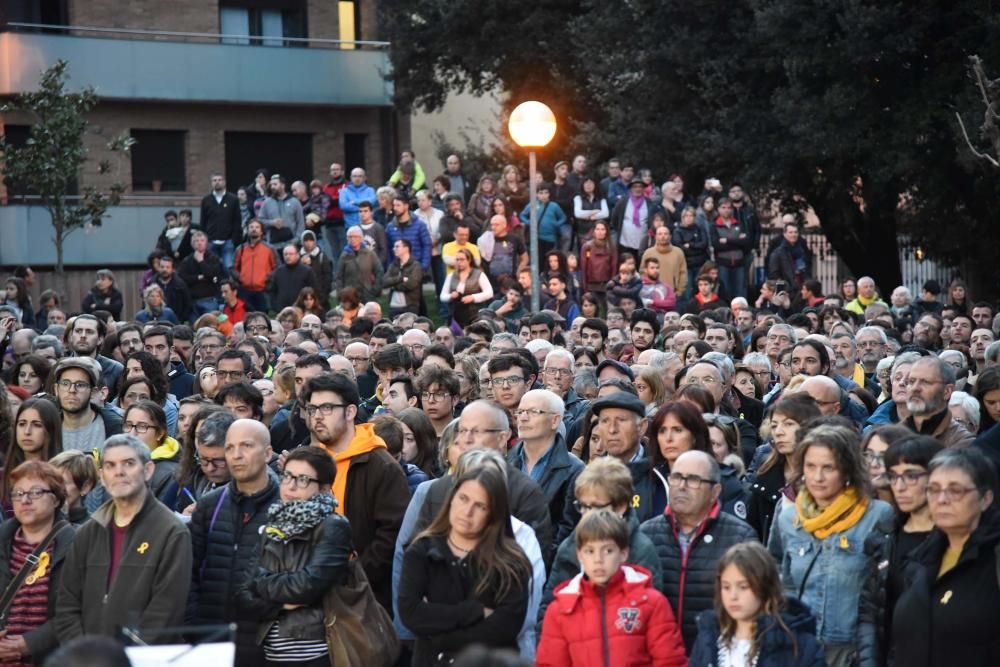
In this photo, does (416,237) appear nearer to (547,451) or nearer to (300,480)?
(547,451)

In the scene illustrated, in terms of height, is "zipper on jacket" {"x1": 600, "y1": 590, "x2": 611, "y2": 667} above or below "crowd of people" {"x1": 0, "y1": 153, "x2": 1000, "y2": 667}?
below

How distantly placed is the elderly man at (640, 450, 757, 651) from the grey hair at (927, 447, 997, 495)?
1.01 m

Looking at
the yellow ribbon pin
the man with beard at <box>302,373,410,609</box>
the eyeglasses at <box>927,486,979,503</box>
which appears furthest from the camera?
the man with beard at <box>302,373,410,609</box>

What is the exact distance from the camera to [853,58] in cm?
2795

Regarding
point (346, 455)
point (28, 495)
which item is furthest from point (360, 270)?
point (28, 495)

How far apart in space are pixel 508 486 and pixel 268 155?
3150cm

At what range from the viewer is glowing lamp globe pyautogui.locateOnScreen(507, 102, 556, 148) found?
18.7 m

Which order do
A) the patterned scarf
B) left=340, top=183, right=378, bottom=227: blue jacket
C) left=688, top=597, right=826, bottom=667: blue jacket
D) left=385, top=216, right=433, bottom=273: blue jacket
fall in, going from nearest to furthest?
left=688, top=597, right=826, bottom=667: blue jacket < the patterned scarf < left=385, top=216, right=433, bottom=273: blue jacket < left=340, top=183, right=378, bottom=227: blue jacket

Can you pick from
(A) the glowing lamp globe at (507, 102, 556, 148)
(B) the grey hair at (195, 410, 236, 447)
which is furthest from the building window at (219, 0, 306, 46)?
(B) the grey hair at (195, 410, 236, 447)

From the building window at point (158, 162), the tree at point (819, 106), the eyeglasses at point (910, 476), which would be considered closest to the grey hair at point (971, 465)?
the eyeglasses at point (910, 476)

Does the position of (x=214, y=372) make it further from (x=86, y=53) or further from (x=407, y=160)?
(x=86, y=53)

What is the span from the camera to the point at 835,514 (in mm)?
8141

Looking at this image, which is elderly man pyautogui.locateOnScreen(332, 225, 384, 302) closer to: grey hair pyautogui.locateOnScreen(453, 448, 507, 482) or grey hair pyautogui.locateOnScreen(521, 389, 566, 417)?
grey hair pyautogui.locateOnScreen(521, 389, 566, 417)

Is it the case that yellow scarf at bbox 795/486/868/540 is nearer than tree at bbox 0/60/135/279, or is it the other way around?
yellow scarf at bbox 795/486/868/540
